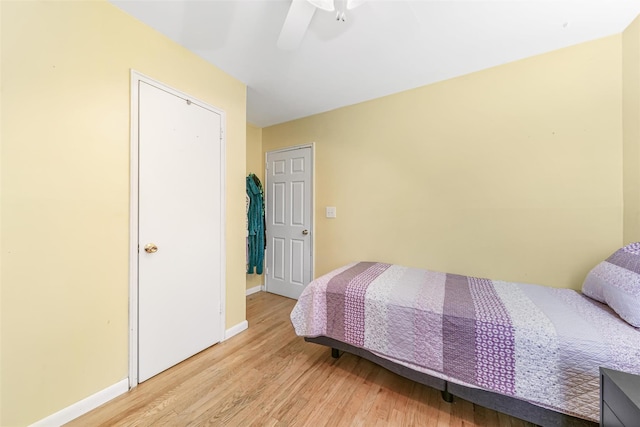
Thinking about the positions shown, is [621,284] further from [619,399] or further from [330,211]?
[330,211]

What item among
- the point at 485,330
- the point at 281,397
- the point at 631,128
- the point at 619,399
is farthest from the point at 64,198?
the point at 631,128

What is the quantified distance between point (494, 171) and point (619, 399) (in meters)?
1.68

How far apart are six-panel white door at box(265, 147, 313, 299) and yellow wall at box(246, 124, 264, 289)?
5.8 inches

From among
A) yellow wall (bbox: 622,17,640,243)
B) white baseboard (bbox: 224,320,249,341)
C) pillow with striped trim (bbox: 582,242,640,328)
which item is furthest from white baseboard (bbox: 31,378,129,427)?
yellow wall (bbox: 622,17,640,243)

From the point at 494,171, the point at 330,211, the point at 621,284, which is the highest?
the point at 494,171

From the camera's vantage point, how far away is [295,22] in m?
1.32

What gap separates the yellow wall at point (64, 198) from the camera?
115cm

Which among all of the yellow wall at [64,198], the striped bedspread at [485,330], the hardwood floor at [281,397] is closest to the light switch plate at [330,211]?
the striped bedspread at [485,330]

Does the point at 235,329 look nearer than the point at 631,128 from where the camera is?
No

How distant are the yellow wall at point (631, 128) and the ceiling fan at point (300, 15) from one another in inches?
76.7

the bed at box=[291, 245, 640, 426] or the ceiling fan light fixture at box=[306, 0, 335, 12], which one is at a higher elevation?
the ceiling fan light fixture at box=[306, 0, 335, 12]

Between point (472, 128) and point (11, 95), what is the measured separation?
3119 mm

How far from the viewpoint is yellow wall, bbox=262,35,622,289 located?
1.72 metres

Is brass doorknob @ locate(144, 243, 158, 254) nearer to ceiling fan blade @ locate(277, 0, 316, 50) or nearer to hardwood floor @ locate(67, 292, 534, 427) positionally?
hardwood floor @ locate(67, 292, 534, 427)
